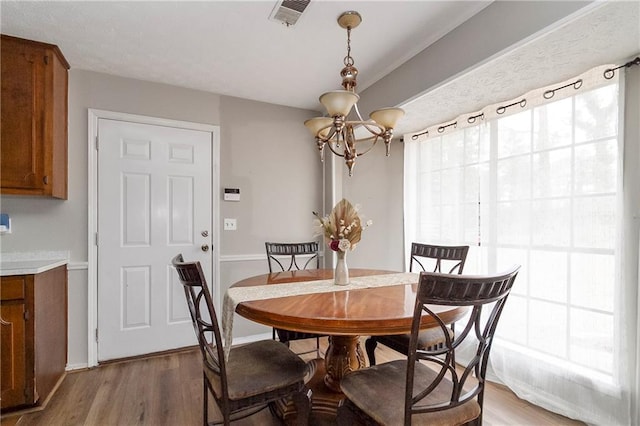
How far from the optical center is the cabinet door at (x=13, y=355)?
186 centimetres

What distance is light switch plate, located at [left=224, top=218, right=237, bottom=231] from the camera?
10.2 ft

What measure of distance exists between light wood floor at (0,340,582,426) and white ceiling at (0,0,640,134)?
2115 millimetres

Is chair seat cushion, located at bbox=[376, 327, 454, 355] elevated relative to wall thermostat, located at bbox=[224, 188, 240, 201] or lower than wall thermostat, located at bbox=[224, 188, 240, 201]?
lower

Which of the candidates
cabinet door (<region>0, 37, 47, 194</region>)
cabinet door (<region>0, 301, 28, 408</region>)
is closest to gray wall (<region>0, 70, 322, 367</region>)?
cabinet door (<region>0, 37, 47, 194</region>)

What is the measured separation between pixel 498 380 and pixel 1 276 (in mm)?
3355

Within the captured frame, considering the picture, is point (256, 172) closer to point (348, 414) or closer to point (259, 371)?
point (259, 371)

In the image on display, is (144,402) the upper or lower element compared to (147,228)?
lower

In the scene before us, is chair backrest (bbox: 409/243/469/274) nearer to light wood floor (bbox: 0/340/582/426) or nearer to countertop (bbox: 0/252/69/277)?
light wood floor (bbox: 0/340/582/426)

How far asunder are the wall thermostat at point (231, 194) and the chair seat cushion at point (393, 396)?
2.20m

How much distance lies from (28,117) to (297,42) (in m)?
1.98

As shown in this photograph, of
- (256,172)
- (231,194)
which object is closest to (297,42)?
(256,172)

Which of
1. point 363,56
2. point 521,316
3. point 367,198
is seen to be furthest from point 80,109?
point 521,316

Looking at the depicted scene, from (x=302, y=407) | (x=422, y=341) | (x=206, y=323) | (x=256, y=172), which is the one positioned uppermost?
(x=256, y=172)

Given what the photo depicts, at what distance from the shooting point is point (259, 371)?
1446 mm
